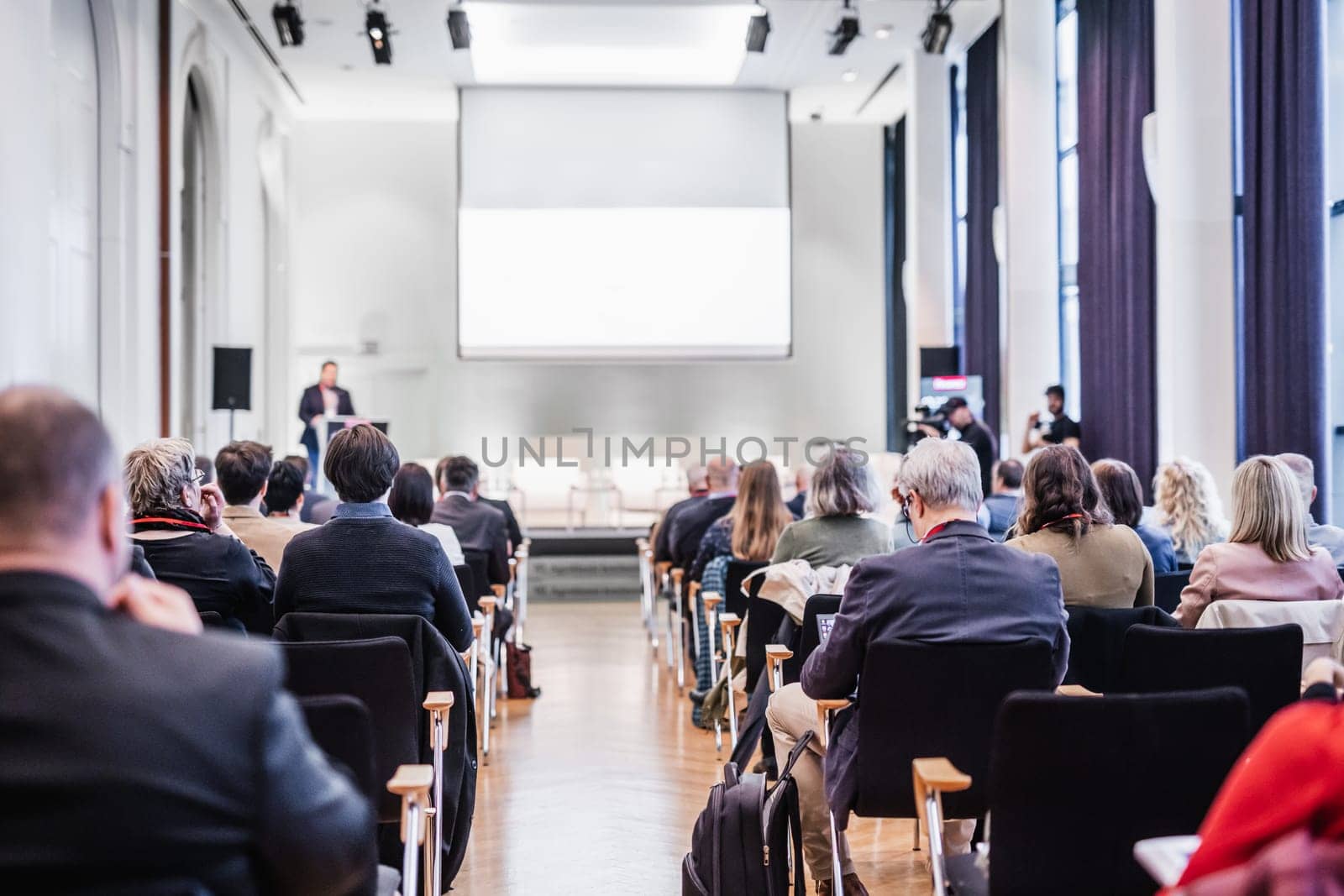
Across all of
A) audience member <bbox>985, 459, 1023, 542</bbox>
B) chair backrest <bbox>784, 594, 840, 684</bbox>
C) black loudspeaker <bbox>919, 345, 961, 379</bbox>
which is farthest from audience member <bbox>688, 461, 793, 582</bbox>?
black loudspeaker <bbox>919, 345, 961, 379</bbox>

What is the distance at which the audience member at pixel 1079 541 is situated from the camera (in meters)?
3.53

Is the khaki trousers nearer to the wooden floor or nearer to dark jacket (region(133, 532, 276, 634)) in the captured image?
the wooden floor

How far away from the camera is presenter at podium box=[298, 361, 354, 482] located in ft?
39.9

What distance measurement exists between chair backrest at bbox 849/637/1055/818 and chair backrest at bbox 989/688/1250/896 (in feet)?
2.06

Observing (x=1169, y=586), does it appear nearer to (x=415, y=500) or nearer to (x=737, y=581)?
(x=737, y=581)

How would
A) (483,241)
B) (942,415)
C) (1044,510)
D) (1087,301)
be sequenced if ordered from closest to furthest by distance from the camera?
(1044,510)
(1087,301)
(942,415)
(483,241)

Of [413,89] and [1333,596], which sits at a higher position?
[413,89]

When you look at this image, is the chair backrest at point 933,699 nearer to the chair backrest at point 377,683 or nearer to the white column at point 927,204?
the chair backrest at point 377,683

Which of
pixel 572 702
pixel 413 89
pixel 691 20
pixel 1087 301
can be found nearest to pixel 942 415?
pixel 1087 301

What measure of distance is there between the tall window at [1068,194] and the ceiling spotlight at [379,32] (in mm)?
5906

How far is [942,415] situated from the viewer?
10.8 metres

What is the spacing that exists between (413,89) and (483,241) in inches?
75.9

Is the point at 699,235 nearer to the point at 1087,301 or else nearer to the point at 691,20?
the point at 691,20

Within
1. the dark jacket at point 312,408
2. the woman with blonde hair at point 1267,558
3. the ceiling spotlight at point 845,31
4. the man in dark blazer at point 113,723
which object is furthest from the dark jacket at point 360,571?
the dark jacket at point 312,408
